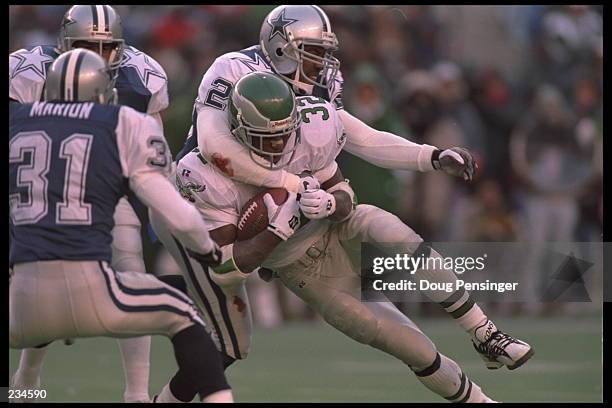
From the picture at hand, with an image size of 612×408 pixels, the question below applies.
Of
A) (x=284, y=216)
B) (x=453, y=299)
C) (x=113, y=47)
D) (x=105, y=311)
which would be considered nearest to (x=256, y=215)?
(x=284, y=216)

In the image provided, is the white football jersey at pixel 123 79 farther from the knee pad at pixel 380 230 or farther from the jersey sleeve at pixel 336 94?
the knee pad at pixel 380 230

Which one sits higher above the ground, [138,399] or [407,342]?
[407,342]

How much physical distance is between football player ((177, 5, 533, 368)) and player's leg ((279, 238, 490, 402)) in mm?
185

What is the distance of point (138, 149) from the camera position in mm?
5059

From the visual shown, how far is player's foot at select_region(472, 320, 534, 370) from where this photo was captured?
603 cm

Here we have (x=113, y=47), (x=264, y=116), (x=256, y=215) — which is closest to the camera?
(x=264, y=116)

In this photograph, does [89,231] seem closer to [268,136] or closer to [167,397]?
[268,136]

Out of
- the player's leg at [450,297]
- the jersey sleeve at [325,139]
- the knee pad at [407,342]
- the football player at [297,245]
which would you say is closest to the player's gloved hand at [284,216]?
the football player at [297,245]

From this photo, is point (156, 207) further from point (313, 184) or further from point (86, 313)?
point (313, 184)

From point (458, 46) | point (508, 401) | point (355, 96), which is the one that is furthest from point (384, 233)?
point (458, 46)

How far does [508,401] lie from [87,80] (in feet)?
9.69

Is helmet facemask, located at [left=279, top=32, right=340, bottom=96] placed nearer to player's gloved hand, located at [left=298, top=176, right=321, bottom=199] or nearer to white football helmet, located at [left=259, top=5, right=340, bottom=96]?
white football helmet, located at [left=259, top=5, right=340, bottom=96]

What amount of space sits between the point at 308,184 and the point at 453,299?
0.85 m

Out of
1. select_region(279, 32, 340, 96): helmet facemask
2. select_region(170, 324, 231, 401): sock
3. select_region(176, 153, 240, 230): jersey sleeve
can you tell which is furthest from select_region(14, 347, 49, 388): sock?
select_region(279, 32, 340, 96): helmet facemask
